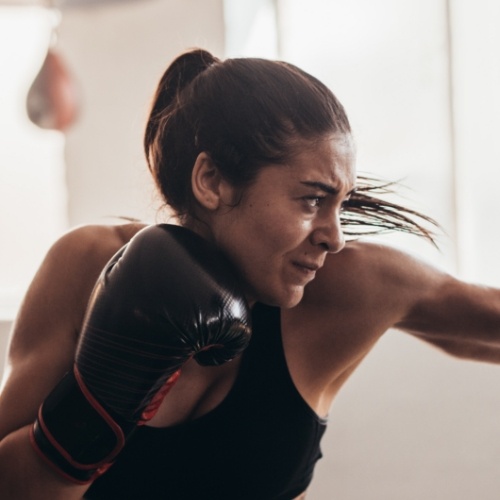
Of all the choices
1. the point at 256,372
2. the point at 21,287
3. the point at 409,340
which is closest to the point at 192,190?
the point at 256,372

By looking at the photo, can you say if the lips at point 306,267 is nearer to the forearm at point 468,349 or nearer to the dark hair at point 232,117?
the dark hair at point 232,117

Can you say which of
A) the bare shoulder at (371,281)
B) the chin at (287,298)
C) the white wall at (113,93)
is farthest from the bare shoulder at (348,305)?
the white wall at (113,93)

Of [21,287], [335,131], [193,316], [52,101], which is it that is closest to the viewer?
[193,316]

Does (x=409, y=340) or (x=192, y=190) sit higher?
(x=192, y=190)

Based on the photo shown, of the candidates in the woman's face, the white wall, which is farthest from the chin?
the white wall

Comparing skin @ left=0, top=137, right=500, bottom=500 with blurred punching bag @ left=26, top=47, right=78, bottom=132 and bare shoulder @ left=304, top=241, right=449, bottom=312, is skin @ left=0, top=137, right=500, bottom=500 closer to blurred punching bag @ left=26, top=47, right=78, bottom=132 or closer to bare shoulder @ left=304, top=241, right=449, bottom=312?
bare shoulder @ left=304, top=241, right=449, bottom=312

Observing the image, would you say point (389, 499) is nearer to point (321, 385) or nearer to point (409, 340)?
point (409, 340)

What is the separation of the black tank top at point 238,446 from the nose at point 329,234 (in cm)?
18

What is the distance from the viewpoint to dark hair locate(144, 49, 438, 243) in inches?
40.3

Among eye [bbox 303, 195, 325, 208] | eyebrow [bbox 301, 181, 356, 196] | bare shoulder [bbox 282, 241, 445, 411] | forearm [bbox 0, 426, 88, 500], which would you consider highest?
eyebrow [bbox 301, 181, 356, 196]

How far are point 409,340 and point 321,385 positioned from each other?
813 mm

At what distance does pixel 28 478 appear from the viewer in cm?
95

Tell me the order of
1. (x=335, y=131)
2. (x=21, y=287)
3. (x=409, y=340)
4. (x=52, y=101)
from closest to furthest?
(x=335, y=131) → (x=409, y=340) → (x=52, y=101) → (x=21, y=287)

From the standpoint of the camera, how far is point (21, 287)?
2.59 m
